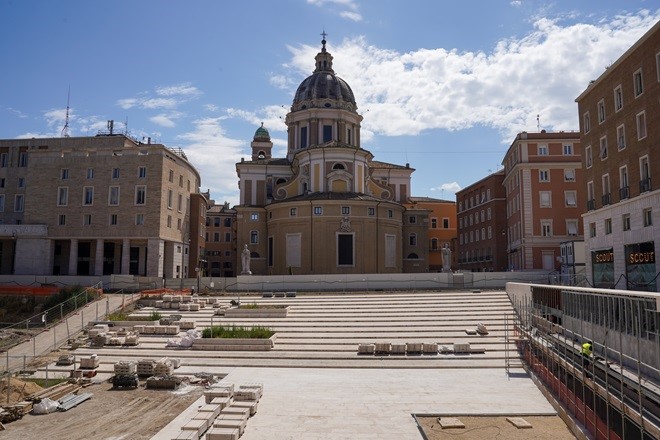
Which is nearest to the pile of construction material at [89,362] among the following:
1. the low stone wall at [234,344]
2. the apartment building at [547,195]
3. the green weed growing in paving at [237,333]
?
the low stone wall at [234,344]

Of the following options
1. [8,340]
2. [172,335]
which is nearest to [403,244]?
Result: [172,335]

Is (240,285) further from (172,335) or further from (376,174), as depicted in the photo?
(376,174)

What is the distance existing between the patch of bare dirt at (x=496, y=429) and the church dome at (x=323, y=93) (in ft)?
185

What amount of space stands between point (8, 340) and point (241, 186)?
3888 centimetres

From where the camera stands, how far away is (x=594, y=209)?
35.9 metres

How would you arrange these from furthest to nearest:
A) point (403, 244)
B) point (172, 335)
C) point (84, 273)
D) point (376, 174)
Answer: point (376, 174) < point (403, 244) < point (84, 273) < point (172, 335)

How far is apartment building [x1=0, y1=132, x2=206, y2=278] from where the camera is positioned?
48188 mm

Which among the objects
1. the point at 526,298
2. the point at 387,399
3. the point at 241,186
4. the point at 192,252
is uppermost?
the point at 241,186

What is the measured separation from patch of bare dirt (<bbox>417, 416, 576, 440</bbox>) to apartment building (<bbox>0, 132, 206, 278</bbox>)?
127ft

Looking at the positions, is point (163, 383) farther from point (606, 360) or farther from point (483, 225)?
point (483, 225)

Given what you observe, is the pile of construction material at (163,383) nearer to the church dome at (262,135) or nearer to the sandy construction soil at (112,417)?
the sandy construction soil at (112,417)

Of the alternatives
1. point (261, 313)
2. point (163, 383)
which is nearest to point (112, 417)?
point (163, 383)

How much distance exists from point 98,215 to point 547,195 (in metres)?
41.9

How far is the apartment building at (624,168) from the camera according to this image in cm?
2869
